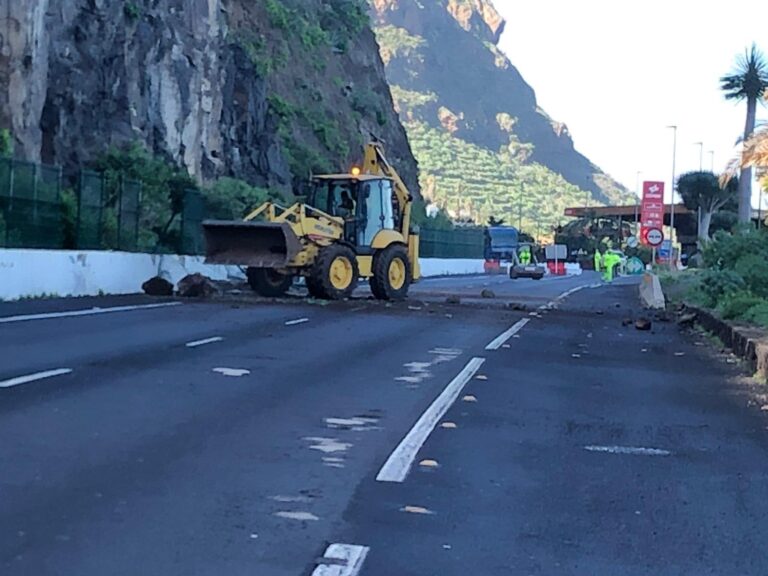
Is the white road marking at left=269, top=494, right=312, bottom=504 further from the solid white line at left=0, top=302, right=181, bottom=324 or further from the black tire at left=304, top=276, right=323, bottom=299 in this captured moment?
the black tire at left=304, top=276, right=323, bottom=299

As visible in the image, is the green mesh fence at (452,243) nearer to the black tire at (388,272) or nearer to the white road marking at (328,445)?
the black tire at (388,272)

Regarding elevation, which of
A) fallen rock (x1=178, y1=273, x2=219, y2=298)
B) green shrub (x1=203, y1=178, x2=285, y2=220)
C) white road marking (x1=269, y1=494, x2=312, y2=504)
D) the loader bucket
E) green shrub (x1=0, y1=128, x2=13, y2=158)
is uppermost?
green shrub (x1=0, y1=128, x2=13, y2=158)

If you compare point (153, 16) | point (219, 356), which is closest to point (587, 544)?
point (219, 356)

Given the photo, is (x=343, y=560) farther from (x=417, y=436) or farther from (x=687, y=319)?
(x=687, y=319)

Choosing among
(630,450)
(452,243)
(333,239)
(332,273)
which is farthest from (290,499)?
(452,243)

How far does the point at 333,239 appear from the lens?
30484mm

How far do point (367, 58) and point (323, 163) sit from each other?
2030 cm

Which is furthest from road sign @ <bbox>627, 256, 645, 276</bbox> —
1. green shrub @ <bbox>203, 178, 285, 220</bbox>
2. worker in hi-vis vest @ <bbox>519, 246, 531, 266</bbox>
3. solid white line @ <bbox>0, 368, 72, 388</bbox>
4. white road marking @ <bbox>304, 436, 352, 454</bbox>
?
white road marking @ <bbox>304, 436, 352, 454</bbox>

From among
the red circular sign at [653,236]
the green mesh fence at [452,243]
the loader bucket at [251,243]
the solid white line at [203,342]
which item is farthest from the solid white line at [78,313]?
the green mesh fence at [452,243]

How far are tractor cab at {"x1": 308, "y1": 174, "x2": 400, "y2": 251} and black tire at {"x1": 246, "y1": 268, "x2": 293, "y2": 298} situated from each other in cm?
187

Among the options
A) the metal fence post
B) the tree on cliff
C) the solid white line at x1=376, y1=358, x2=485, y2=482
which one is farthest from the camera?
the tree on cliff

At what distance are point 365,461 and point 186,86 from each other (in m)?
39.8

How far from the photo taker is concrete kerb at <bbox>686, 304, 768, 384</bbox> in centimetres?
1630

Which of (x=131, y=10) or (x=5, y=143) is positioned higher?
(x=131, y=10)
